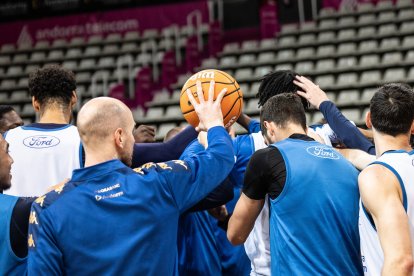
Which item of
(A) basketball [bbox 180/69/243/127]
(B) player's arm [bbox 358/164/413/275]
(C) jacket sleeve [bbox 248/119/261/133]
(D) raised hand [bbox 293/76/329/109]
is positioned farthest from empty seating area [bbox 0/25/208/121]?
(B) player's arm [bbox 358/164/413/275]

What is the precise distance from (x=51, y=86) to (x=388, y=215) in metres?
1.95

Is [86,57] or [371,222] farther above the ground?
[86,57]

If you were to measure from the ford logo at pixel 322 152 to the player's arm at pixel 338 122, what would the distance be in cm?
44

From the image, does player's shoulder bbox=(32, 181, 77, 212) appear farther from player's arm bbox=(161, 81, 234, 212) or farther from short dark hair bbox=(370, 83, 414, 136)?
short dark hair bbox=(370, 83, 414, 136)

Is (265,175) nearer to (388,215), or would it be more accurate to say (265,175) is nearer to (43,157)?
(388,215)

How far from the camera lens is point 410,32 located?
35.3 ft

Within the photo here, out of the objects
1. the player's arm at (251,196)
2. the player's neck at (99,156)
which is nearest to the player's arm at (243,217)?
the player's arm at (251,196)

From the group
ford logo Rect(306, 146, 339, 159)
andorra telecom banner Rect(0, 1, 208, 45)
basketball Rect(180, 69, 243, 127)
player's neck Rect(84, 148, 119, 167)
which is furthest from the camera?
andorra telecom banner Rect(0, 1, 208, 45)

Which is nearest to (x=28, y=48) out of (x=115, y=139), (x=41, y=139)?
(x=41, y=139)

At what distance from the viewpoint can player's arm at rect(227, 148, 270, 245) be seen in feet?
9.39

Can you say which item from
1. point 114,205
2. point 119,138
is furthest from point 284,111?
point 114,205

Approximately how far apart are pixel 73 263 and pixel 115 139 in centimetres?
50

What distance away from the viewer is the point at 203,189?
103 inches

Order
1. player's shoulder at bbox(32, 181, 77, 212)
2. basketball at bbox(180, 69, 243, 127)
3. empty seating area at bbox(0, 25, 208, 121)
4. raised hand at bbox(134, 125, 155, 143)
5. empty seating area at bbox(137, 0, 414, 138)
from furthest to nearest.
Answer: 1. empty seating area at bbox(0, 25, 208, 121)
2. empty seating area at bbox(137, 0, 414, 138)
3. raised hand at bbox(134, 125, 155, 143)
4. basketball at bbox(180, 69, 243, 127)
5. player's shoulder at bbox(32, 181, 77, 212)
